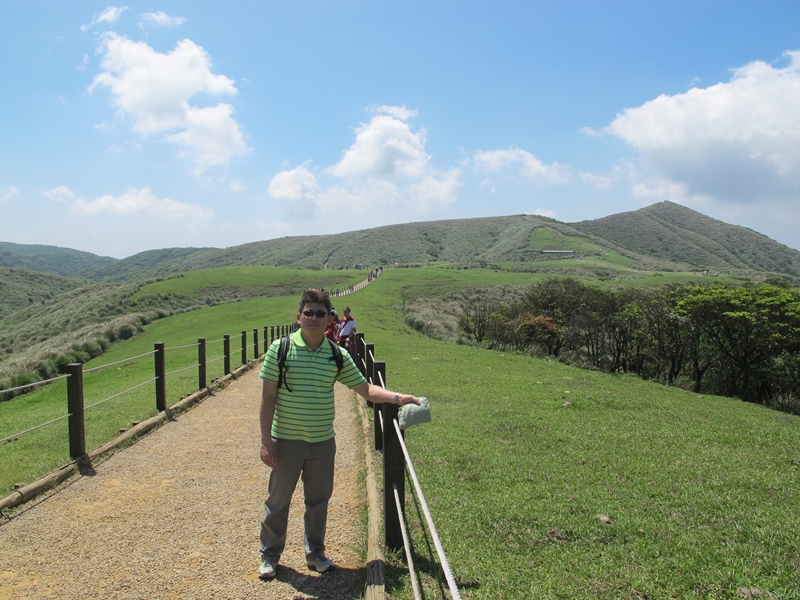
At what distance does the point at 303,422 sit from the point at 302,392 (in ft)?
0.70

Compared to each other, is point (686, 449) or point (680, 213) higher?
point (680, 213)

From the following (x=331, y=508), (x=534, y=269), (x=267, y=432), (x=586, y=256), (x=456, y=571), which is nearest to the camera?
(x=267, y=432)

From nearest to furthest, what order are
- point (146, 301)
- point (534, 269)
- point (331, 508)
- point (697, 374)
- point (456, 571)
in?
point (456, 571) < point (331, 508) < point (697, 374) < point (146, 301) < point (534, 269)

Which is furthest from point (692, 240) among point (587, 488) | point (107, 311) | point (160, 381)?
point (160, 381)

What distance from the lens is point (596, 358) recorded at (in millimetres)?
28328

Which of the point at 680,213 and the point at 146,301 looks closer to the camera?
the point at 146,301

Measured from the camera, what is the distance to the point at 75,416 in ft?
20.9

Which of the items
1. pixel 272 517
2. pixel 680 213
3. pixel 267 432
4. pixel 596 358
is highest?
pixel 680 213

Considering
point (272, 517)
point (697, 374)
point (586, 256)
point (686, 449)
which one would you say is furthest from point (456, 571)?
point (586, 256)

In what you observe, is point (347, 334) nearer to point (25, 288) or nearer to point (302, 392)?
point (302, 392)

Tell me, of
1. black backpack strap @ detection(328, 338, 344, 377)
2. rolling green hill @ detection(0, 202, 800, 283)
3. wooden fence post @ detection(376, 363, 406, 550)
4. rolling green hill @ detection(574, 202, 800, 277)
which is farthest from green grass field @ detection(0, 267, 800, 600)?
rolling green hill @ detection(574, 202, 800, 277)

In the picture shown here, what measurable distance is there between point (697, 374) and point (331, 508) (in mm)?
20499

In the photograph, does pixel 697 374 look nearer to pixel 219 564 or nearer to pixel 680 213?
pixel 219 564

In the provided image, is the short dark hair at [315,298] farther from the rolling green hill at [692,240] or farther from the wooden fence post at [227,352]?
the rolling green hill at [692,240]
